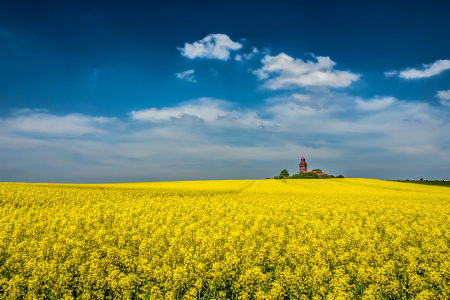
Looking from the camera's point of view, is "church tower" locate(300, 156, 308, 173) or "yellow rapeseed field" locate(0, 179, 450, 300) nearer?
"yellow rapeseed field" locate(0, 179, 450, 300)

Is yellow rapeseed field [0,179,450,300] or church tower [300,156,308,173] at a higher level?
church tower [300,156,308,173]

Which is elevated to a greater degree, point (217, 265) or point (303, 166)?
point (303, 166)

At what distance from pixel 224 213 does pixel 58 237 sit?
7.20 meters

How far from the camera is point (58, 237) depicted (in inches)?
289

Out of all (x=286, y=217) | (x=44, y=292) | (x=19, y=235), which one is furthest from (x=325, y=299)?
(x=19, y=235)

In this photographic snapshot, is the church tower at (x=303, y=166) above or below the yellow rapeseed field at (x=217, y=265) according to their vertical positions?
above

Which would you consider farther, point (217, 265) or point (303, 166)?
A: point (303, 166)

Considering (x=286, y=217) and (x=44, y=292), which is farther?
(x=286, y=217)

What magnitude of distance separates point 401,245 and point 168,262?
733cm

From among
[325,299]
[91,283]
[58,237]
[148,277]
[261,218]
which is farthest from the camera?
[261,218]

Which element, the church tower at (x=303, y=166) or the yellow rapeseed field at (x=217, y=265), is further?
the church tower at (x=303, y=166)

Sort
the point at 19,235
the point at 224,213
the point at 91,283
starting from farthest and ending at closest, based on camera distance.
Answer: the point at 224,213 < the point at 19,235 < the point at 91,283

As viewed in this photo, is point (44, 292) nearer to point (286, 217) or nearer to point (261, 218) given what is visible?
point (261, 218)

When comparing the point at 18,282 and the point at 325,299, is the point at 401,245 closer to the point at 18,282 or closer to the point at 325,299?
the point at 325,299
